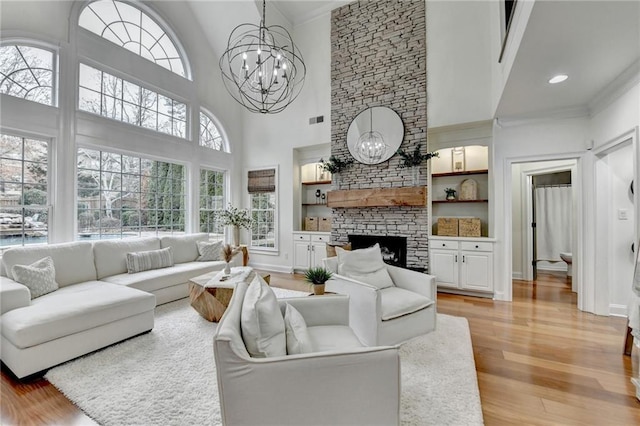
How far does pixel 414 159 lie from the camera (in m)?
4.67

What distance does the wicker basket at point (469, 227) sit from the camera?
4.50m

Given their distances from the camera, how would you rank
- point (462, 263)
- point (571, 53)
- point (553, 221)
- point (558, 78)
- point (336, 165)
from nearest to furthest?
point (571, 53)
point (558, 78)
point (462, 263)
point (336, 165)
point (553, 221)

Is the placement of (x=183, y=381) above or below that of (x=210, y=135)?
below

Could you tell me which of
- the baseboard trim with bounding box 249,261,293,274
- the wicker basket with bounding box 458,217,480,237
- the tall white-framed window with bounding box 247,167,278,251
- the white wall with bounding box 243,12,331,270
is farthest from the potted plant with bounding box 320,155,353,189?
the wicker basket with bounding box 458,217,480,237

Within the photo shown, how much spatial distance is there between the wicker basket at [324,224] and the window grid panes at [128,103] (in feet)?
10.6

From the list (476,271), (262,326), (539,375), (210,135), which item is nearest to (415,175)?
(476,271)

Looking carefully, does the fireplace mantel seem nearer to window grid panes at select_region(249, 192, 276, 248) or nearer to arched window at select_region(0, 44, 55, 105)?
window grid panes at select_region(249, 192, 276, 248)

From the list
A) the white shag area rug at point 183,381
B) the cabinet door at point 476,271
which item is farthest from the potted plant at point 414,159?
the white shag area rug at point 183,381

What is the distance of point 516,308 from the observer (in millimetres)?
3799

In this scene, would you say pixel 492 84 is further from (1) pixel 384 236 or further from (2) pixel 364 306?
(2) pixel 364 306

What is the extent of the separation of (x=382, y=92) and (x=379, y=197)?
195 cm

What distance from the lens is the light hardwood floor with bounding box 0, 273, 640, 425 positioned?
179cm

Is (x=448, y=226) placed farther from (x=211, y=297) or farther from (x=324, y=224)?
A: (x=211, y=297)

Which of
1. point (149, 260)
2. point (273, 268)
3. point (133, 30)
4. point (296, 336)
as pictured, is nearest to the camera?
point (296, 336)
